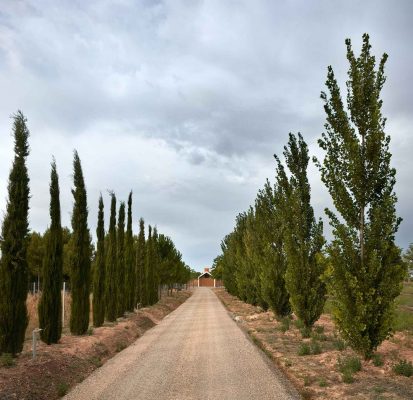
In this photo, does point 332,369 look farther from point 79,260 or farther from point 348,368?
point 79,260

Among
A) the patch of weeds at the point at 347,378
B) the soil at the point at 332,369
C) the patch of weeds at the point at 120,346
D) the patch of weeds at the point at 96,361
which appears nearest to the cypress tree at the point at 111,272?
the patch of weeds at the point at 120,346

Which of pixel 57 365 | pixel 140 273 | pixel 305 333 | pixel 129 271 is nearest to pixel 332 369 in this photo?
pixel 305 333

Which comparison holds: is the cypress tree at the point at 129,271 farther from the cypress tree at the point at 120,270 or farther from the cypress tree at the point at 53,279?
the cypress tree at the point at 53,279

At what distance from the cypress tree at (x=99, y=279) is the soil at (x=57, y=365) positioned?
3.08 metres

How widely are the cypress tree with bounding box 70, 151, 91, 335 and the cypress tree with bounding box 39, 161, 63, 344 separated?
2240mm

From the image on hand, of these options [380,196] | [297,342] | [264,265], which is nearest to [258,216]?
[264,265]

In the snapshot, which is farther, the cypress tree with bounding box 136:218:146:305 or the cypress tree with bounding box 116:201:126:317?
the cypress tree with bounding box 136:218:146:305

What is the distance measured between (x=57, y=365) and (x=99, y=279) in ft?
36.9

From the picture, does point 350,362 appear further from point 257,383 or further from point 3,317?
point 3,317

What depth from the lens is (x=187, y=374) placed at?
404 inches

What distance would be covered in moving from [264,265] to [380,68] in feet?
49.8

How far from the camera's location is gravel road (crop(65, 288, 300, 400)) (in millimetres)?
8531

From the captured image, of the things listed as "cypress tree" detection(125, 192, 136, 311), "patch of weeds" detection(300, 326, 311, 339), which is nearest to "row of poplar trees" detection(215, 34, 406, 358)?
"patch of weeds" detection(300, 326, 311, 339)

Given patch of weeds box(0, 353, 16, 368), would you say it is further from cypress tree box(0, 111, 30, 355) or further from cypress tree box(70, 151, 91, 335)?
cypress tree box(70, 151, 91, 335)
